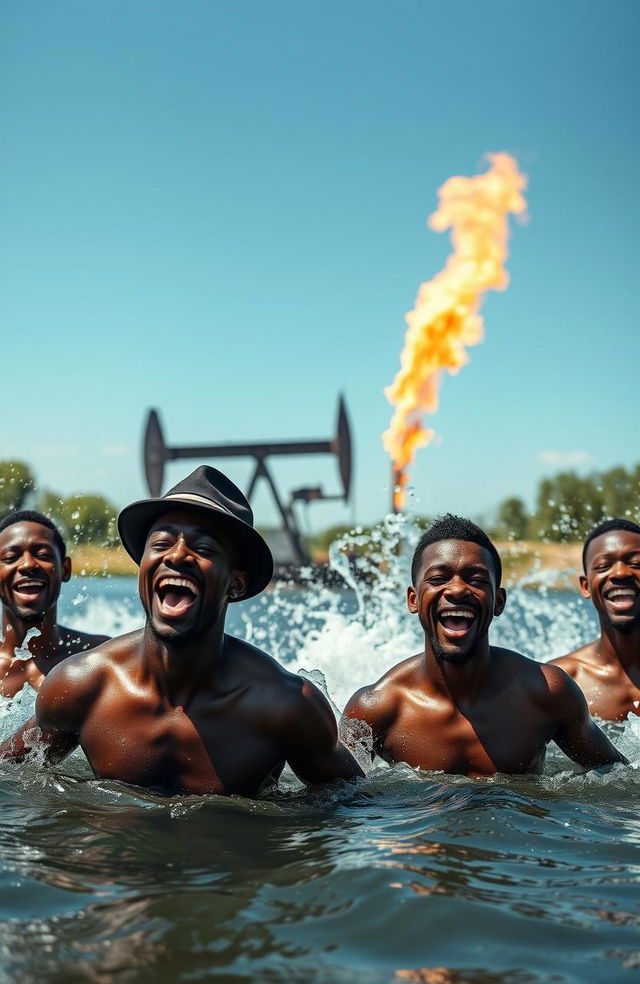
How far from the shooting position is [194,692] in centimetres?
460

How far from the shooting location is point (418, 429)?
2019 cm

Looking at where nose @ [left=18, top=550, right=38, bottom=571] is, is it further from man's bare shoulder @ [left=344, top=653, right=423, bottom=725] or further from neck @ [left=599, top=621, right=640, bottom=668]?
neck @ [left=599, top=621, right=640, bottom=668]

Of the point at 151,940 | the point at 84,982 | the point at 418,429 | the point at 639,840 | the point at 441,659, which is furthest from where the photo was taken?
the point at 418,429

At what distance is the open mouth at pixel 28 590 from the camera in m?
6.60

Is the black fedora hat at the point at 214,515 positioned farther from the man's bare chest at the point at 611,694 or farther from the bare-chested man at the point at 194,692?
the man's bare chest at the point at 611,694

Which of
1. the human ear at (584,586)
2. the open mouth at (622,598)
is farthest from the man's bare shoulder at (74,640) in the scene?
the open mouth at (622,598)

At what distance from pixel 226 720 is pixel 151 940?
1.54 metres

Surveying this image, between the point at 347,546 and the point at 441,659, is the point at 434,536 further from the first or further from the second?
the point at 347,546

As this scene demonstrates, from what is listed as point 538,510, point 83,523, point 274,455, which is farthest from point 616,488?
point 83,523

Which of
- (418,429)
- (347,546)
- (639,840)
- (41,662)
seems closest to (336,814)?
(639,840)

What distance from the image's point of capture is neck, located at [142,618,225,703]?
4500mm

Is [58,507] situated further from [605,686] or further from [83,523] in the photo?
[605,686]

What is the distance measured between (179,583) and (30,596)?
2.60 meters

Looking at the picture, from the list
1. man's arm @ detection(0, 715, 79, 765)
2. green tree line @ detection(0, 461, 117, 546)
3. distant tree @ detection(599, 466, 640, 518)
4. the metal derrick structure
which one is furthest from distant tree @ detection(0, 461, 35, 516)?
distant tree @ detection(599, 466, 640, 518)
